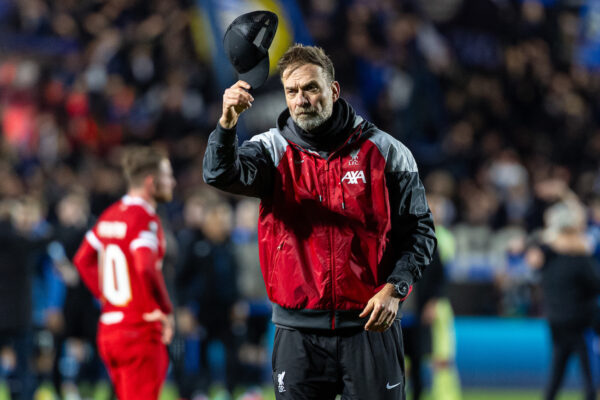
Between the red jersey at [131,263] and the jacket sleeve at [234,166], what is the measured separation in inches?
82.6

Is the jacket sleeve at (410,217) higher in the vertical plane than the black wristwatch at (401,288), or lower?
higher

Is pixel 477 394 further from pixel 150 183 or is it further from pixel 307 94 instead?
pixel 307 94

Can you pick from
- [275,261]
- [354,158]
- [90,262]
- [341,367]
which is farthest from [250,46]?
[90,262]

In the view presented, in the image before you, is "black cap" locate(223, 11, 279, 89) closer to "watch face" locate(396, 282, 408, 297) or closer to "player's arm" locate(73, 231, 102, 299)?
"watch face" locate(396, 282, 408, 297)

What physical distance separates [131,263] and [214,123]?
8467 mm

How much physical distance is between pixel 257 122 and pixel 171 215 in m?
2.17

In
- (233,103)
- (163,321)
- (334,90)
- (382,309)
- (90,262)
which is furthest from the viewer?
(90,262)

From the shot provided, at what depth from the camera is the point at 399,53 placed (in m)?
15.4

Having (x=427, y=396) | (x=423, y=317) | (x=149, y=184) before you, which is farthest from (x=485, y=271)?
(x=149, y=184)

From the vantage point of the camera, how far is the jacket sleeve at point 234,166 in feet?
11.1

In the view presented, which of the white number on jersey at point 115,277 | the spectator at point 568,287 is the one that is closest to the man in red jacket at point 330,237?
the white number on jersey at point 115,277

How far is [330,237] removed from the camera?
144 inches

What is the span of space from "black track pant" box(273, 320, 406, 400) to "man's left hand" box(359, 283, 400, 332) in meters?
0.15

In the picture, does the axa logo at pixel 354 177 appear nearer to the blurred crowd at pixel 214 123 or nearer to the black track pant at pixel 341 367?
the black track pant at pixel 341 367
